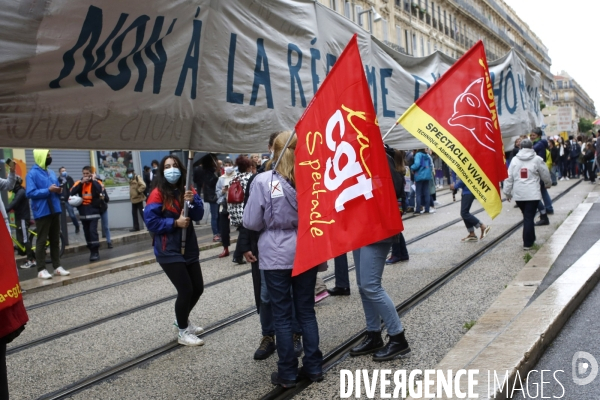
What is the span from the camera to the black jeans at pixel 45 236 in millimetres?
9508

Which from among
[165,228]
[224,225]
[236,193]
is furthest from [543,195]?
[165,228]

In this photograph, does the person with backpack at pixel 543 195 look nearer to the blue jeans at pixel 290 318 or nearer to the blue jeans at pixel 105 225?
the blue jeans at pixel 290 318

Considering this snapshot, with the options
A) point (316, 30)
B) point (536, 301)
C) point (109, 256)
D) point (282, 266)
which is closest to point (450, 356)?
point (282, 266)

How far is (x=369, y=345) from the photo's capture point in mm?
4961

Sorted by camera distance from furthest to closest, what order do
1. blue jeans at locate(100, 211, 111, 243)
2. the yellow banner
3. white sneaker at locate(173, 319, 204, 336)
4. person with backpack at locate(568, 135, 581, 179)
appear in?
person with backpack at locate(568, 135, 581, 179), blue jeans at locate(100, 211, 111, 243), the yellow banner, white sneaker at locate(173, 319, 204, 336)

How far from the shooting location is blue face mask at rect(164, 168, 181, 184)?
5402mm

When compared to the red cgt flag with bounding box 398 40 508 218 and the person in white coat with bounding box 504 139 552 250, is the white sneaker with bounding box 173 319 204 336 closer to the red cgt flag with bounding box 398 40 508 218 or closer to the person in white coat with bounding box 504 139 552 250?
the red cgt flag with bounding box 398 40 508 218

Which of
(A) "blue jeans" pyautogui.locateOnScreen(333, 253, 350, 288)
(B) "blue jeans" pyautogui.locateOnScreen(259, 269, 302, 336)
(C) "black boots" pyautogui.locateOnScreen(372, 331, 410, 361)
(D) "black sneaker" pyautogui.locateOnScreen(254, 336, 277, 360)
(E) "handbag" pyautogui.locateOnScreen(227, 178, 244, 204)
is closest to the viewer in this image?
(C) "black boots" pyautogui.locateOnScreen(372, 331, 410, 361)

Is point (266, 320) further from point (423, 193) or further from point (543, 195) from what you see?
point (423, 193)

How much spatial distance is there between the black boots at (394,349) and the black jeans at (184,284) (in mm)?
1680

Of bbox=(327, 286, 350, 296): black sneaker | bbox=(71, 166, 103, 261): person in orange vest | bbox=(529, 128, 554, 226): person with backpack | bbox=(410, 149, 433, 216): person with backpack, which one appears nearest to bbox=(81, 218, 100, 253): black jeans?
bbox=(71, 166, 103, 261): person in orange vest

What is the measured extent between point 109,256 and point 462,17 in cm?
5780

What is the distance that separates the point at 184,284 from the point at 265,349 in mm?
914

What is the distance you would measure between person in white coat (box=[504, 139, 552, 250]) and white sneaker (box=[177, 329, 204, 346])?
570cm
